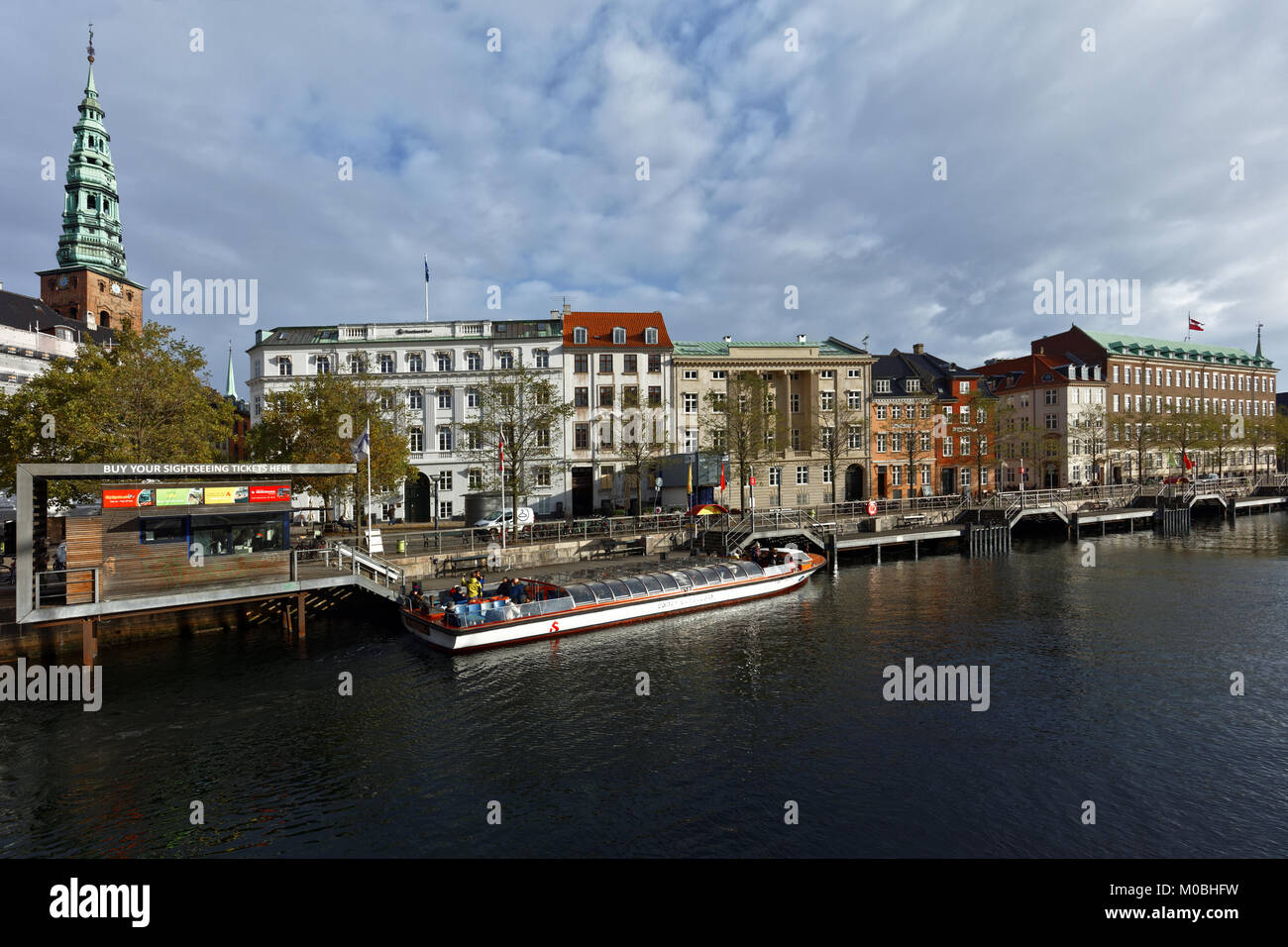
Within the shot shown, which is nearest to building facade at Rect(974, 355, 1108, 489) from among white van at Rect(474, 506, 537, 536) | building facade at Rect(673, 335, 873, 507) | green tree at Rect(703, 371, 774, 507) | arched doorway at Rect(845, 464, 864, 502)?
arched doorway at Rect(845, 464, 864, 502)

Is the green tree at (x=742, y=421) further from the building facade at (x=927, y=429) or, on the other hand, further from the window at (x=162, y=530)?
the window at (x=162, y=530)

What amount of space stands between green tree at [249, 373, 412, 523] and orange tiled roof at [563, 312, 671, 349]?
23.3 m

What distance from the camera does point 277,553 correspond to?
27.1 meters

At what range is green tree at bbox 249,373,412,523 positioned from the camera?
130ft

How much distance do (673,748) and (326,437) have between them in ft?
103

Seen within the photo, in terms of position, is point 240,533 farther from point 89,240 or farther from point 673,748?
point 89,240

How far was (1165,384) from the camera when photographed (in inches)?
3898

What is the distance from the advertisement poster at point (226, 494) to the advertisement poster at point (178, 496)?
366mm

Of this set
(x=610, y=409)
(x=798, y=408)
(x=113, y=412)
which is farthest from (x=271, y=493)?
(x=798, y=408)

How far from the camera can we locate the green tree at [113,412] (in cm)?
2912

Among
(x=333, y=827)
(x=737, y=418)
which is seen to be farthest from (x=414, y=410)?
(x=333, y=827)

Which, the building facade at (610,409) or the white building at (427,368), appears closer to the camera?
the white building at (427,368)

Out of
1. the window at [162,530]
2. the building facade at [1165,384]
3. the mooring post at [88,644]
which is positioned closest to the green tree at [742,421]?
the window at [162,530]

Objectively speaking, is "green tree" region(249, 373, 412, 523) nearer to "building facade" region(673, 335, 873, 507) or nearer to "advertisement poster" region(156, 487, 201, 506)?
"advertisement poster" region(156, 487, 201, 506)
